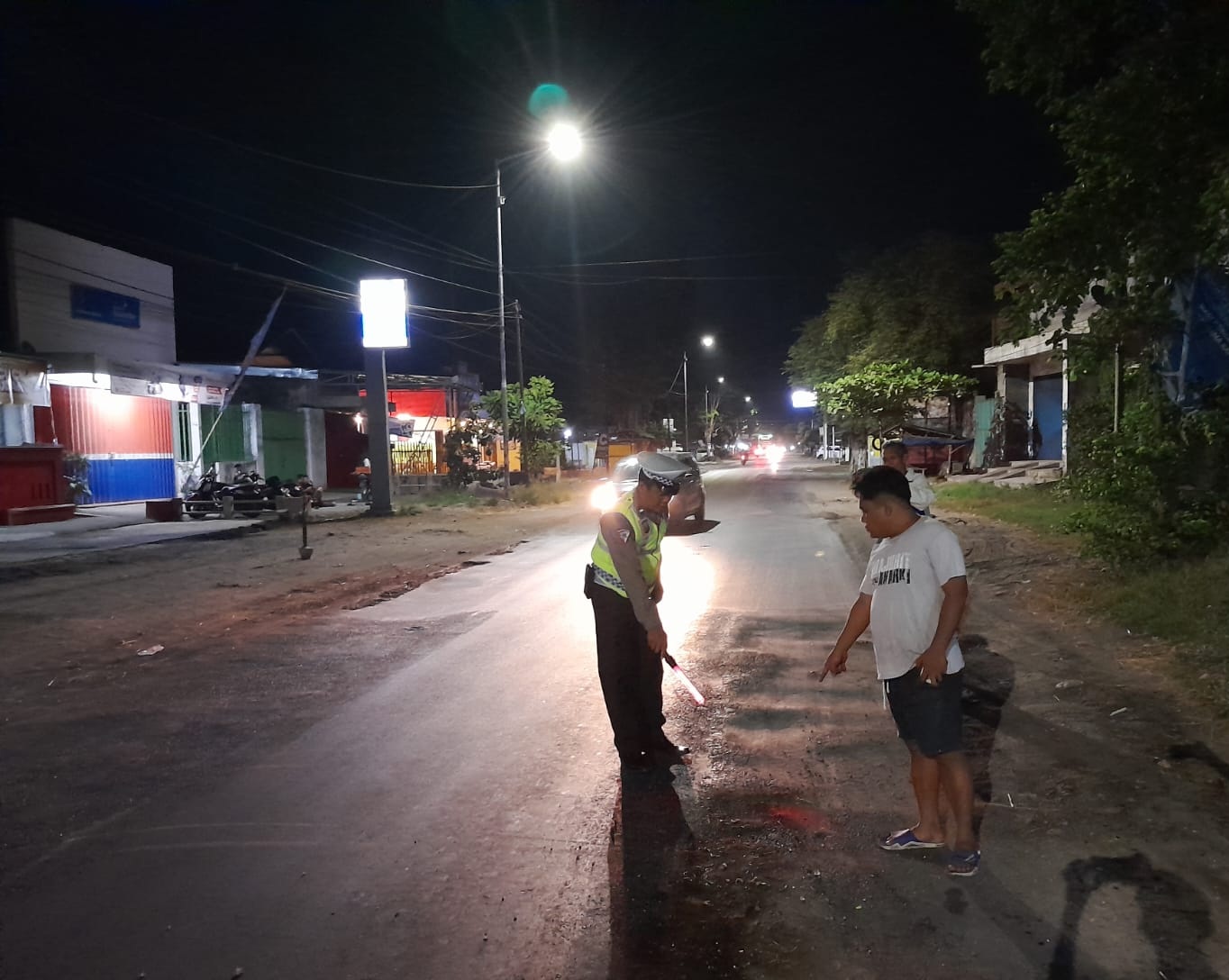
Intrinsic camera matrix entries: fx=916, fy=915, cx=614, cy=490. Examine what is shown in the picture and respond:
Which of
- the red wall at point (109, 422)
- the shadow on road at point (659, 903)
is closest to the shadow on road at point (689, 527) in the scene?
the shadow on road at point (659, 903)

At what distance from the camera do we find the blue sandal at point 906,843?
395 cm

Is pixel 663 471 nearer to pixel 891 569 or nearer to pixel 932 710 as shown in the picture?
pixel 891 569

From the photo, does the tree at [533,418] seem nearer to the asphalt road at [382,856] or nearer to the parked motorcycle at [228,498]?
the parked motorcycle at [228,498]

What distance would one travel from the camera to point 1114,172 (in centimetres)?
823

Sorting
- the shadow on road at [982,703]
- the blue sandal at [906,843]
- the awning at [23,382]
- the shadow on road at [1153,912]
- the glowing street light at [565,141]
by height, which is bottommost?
the shadow on road at [982,703]

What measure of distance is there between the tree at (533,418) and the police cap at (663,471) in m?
27.2

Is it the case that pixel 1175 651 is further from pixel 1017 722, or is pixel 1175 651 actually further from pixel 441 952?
pixel 441 952

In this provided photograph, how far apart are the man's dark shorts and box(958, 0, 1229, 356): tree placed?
5.23 m

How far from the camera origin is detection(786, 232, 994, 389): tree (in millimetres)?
34000

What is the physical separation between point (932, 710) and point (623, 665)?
1.73 metres

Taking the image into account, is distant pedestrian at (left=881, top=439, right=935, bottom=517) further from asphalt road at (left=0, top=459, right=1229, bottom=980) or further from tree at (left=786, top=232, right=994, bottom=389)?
tree at (left=786, top=232, right=994, bottom=389)

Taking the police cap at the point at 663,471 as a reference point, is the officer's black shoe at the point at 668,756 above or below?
below

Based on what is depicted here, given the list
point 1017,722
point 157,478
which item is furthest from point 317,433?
point 1017,722

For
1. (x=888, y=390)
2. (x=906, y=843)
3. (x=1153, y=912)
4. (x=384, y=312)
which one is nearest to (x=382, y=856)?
(x=906, y=843)
